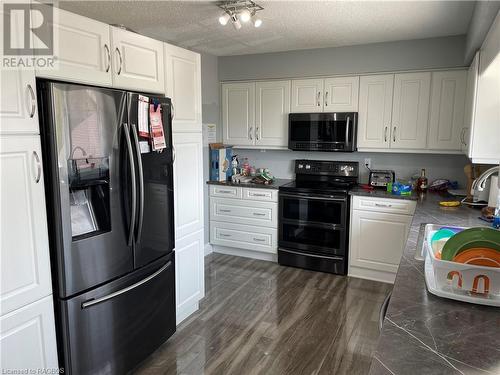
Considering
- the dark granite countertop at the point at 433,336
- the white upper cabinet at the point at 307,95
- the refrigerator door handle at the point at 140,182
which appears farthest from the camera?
the white upper cabinet at the point at 307,95

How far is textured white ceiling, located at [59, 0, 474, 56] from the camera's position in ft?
8.42

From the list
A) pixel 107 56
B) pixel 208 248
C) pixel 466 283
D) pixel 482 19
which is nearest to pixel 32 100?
pixel 107 56

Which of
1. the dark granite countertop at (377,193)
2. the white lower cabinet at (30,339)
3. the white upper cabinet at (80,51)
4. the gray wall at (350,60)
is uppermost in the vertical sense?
the gray wall at (350,60)

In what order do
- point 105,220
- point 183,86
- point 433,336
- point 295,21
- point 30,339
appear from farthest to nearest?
point 295,21, point 183,86, point 105,220, point 30,339, point 433,336

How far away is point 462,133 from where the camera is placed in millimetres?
3367

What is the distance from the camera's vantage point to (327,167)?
4.20 m

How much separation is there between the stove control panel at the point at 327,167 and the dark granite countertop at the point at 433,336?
2709 mm

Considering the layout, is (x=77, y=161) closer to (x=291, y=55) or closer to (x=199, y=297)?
(x=199, y=297)

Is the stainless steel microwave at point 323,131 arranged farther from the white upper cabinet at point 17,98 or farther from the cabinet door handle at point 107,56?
the white upper cabinet at point 17,98

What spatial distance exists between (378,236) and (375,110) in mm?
1274

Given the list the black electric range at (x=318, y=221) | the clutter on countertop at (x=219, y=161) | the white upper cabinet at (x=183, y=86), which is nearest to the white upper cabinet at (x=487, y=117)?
the black electric range at (x=318, y=221)

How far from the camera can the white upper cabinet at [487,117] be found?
2613 mm

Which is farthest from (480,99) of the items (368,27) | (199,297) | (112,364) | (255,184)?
(112,364)

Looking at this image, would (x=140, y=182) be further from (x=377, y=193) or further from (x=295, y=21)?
(x=377, y=193)
